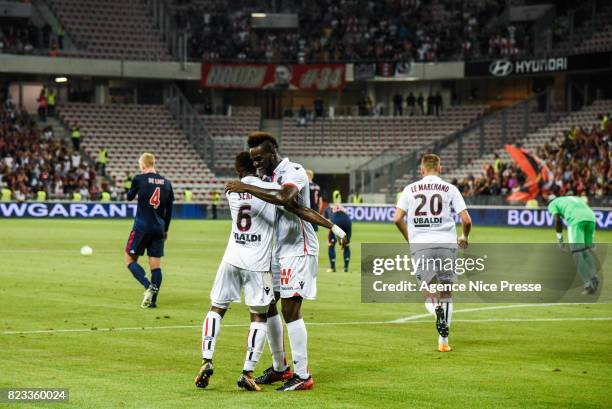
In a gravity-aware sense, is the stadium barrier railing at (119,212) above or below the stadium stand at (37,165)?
below

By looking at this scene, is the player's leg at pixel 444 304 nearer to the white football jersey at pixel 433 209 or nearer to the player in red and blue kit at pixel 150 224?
the white football jersey at pixel 433 209

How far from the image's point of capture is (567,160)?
5512cm

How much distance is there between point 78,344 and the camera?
13648 mm

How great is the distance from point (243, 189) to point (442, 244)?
3.69 m

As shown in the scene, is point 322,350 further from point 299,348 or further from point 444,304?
point 299,348

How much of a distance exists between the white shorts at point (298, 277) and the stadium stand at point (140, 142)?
54.7m

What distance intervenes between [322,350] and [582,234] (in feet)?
25.9

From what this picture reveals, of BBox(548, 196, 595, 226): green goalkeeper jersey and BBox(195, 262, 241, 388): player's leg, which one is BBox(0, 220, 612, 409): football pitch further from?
BBox(548, 196, 595, 226): green goalkeeper jersey

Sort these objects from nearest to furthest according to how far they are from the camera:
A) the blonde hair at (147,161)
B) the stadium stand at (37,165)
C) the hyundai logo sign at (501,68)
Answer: the blonde hair at (147,161) < the stadium stand at (37,165) < the hyundai logo sign at (501,68)

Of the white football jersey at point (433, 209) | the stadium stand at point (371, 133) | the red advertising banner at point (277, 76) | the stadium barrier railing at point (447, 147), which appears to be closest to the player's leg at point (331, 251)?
the white football jersey at point (433, 209)

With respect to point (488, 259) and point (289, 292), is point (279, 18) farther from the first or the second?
point (289, 292)

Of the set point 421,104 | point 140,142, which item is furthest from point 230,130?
point 421,104

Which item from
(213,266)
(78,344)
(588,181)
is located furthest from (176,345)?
(588,181)

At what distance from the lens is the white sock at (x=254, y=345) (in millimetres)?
10711
